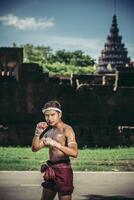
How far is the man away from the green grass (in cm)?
586

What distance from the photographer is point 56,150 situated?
16.1 ft

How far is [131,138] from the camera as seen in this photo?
664 inches

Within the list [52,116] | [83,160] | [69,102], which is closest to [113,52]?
[69,102]

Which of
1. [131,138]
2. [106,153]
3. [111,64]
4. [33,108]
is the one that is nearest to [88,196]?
[106,153]

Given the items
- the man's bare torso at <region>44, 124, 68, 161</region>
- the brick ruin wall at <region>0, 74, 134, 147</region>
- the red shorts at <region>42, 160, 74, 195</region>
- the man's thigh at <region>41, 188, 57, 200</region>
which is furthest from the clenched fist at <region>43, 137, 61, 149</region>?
the brick ruin wall at <region>0, 74, 134, 147</region>

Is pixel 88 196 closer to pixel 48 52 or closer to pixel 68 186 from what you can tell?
pixel 68 186

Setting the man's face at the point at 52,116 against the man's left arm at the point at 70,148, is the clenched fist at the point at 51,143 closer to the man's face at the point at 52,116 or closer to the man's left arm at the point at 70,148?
the man's left arm at the point at 70,148

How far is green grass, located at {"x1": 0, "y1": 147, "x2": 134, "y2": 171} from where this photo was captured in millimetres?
11039

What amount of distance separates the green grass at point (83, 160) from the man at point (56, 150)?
19.2 ft

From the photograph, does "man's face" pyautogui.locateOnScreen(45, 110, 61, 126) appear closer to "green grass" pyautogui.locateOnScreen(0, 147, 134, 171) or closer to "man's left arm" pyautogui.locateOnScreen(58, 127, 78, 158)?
"man's left arm" pyautogui.locateOnScreen(58, 127, 78, 158)

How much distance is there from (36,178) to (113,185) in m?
1.58

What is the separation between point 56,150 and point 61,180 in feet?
1.01

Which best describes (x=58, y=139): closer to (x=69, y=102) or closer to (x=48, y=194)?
(x=48, y=194)

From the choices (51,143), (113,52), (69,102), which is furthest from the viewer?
(113,52)
